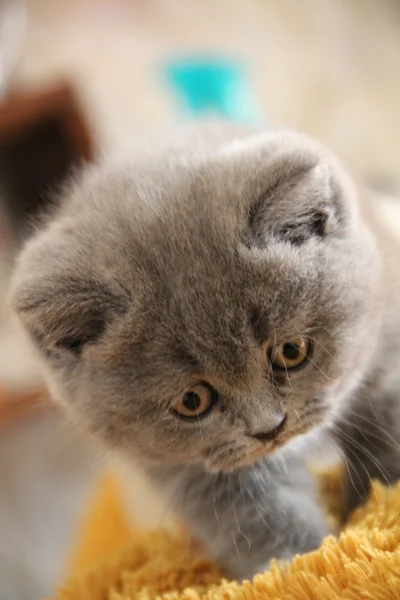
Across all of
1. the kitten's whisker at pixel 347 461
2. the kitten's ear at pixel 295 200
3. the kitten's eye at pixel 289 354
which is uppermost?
the kitten's ear at pixel 295 200

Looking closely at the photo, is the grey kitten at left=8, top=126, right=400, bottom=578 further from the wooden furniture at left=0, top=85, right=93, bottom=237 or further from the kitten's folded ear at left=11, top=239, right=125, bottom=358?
the wooden furniture at left=0, top=85, right=93, bottom=237

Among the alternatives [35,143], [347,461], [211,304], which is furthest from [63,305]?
[35,143]

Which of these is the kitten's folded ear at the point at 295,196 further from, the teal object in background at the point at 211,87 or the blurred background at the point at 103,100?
the teal object in background at the point at 211,87

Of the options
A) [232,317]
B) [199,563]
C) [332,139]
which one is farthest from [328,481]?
[332,139]

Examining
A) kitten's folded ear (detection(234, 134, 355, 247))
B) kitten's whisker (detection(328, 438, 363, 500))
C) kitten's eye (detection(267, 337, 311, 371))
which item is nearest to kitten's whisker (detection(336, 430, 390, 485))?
kitten's whisker (detection(328, 438, 363, 500))

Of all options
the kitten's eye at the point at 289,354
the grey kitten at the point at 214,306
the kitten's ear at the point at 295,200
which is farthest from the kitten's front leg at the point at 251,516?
the kitten's ear at the point at 295,200

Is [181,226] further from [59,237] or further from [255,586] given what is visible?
[255,586]

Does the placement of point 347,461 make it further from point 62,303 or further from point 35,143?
point 35,143
